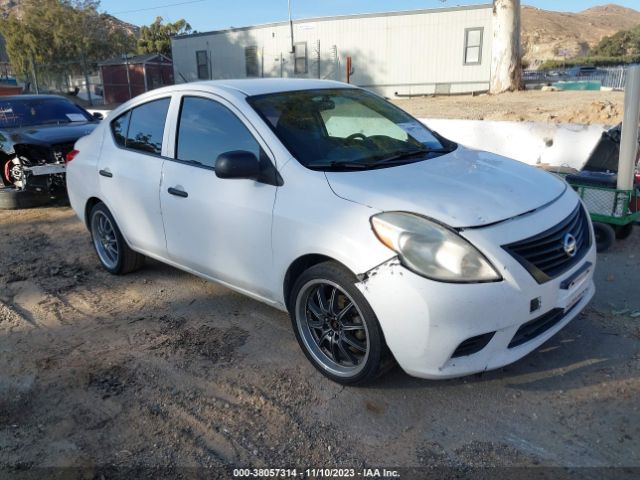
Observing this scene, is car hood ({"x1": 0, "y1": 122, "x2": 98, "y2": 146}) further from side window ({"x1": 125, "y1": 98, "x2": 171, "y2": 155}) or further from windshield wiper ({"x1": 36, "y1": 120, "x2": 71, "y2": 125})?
side window ({"x1": 125, "y1": 98, "x2": 171, "y2": 155})

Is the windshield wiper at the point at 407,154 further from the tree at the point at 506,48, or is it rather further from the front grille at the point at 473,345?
the tree at the point at 506,48

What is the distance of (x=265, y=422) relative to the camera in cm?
294

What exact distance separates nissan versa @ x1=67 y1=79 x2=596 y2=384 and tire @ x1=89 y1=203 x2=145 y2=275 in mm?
315

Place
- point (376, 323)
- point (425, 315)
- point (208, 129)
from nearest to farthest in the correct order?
point (425, 315) < point (376, 323) < point (208, 129)

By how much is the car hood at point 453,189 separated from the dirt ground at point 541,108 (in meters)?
7.30

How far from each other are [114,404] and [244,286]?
3.59ft

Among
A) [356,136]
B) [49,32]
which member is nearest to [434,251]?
[356,136]

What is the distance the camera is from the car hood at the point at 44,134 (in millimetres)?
7930

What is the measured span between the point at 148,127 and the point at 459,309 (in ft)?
10.0

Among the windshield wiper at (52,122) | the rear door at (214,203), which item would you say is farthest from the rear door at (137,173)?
the windshield wiper at (52,122)

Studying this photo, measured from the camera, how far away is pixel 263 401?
3.13 meters

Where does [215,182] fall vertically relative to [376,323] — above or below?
above

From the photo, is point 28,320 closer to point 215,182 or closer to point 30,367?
point 30,367

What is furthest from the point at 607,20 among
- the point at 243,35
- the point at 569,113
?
the point at 569,113
